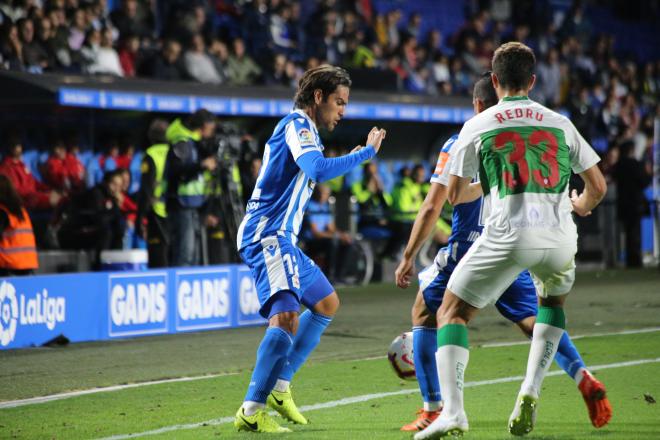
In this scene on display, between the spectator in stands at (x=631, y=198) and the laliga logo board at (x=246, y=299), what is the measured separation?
9428mm

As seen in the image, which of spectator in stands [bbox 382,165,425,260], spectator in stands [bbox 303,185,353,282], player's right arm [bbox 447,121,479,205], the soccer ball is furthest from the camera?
spectator in stands [bbox 382,165,425,260]

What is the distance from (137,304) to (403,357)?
5254mm

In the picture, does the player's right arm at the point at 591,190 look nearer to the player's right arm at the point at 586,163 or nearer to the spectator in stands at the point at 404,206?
the player's right arm at the point at 586,163

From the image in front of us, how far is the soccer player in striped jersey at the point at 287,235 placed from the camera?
6340 mm

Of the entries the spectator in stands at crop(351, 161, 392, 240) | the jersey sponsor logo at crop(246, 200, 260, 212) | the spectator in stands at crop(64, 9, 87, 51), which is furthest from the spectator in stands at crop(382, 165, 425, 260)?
the jersey sponsor logo at crop(246, 200, 260, 212)

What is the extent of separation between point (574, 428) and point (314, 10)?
1611cm

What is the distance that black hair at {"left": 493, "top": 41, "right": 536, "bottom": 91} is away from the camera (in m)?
5.79

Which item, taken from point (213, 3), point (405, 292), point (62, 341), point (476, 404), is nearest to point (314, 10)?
point (213, 3)

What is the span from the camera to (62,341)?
11.0 meters

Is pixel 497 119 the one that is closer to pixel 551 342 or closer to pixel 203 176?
pixel 551 342

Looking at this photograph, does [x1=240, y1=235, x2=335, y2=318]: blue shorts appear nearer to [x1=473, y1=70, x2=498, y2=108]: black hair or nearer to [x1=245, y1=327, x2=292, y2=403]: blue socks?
[x1=245, y1=327, x2=292, y2=403]: blue socks

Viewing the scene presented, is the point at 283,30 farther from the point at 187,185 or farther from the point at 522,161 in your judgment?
the point at 522,161

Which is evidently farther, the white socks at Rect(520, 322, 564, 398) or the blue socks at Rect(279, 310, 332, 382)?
the blue socks at Rect(279, 310, 332, 382)

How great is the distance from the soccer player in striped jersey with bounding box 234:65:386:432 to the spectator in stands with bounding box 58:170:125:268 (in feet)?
25.3
